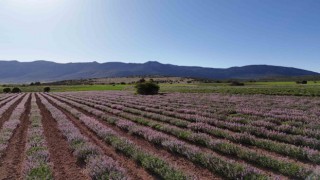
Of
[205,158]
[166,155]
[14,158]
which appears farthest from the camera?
[14,158]

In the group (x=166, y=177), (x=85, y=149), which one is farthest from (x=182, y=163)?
(x=85, y=149)

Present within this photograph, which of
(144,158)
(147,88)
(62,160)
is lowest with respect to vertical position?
(147,88)

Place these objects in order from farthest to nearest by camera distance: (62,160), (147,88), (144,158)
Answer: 1. (147,88)
2. (62,160)
3. (144,158)

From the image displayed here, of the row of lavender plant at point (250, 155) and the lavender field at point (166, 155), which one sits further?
the lavender field at point (166, 155)

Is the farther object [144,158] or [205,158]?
[144,158]

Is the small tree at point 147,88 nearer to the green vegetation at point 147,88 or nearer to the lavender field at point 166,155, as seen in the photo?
the green vegetation at point 147,88

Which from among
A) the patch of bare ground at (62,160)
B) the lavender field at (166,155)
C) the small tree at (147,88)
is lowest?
the small tree at (147,88)

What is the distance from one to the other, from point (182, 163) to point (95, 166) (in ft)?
10.0

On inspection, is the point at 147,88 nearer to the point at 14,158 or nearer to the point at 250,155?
the point at 14,158

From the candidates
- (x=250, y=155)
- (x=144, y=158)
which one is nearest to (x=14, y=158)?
(x=144, y=158)

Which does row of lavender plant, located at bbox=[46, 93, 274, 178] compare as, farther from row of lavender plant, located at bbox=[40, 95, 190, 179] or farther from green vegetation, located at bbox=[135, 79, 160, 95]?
green vegetation, located at bbox=[135, 79, 160, 95]

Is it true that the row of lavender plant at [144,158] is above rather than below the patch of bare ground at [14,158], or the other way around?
above

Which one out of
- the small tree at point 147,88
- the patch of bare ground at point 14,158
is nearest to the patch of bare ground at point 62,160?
the patch of bare ground at point 14,158

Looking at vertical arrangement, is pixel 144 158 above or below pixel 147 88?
above
